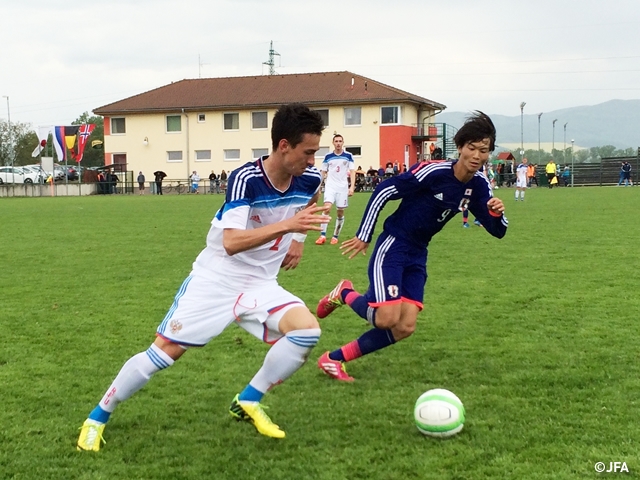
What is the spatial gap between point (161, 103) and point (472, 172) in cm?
5268

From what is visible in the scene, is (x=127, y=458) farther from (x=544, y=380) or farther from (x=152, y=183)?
(x=152, y=183)

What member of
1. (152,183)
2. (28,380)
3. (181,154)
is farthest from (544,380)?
(181,154)

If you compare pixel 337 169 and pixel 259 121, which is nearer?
pixel 337 169

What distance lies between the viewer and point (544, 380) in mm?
5219

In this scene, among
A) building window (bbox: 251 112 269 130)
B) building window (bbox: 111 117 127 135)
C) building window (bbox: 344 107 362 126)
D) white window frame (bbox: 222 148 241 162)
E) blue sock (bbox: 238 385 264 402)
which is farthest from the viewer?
building window (bbox: 111 117 127 135)

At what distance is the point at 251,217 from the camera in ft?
14.2

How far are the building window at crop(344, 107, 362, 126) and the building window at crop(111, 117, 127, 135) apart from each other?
1752 centimetres

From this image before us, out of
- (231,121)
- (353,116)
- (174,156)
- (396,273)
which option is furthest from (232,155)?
(396,273)

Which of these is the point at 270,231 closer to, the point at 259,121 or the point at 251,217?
the point at 251,217

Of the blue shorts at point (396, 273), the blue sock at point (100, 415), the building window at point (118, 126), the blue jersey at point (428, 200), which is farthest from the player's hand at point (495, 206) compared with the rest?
the building window at point (118, 126)

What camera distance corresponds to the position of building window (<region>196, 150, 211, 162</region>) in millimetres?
54906

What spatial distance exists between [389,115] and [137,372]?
159 ft

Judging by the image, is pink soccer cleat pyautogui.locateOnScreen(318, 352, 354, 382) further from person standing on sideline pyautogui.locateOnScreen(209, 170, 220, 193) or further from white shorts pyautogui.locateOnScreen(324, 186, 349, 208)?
person standing on sideline pyautogui.locateOnScreen(209, 170, 220, 193)

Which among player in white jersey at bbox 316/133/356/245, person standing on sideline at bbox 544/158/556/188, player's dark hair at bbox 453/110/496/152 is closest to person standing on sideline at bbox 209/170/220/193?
person standing on sideline at bbox 544/158/556/188
